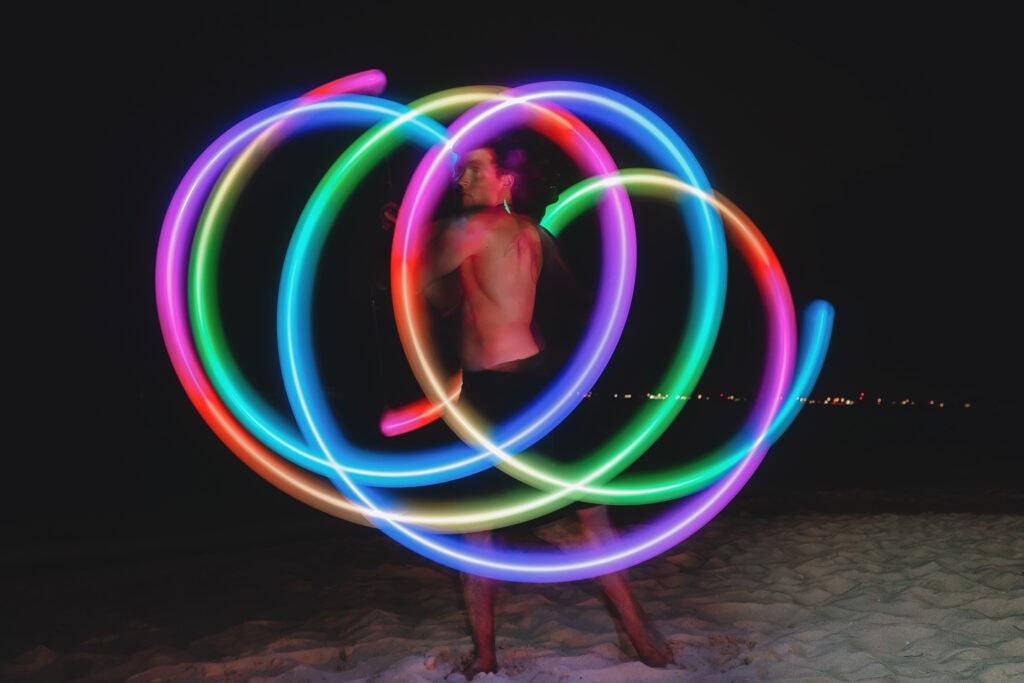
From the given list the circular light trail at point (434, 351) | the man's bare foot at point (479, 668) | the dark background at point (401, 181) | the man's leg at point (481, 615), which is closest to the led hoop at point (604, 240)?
the circular light trail at point (434, 351)

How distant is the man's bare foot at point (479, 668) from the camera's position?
2832 millimetres

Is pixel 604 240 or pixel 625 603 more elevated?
pixel 604 240

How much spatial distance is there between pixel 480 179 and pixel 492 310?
499mm

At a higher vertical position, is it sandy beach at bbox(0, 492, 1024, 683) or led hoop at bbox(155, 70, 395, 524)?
led hoop at bbox(155, 70, 395, 524)

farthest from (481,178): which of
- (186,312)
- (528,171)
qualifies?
(186,312)

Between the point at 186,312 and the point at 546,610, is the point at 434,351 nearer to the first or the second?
the point at 186,312

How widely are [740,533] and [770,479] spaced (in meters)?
2.87

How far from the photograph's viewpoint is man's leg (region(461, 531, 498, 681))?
2.88 m

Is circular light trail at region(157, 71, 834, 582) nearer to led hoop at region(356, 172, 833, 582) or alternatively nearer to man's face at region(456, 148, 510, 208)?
led hoop at region(356, 172, 833, 582)

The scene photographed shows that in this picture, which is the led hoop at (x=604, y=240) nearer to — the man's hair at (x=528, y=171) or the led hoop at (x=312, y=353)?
the led hoop at (x=312, y=353)

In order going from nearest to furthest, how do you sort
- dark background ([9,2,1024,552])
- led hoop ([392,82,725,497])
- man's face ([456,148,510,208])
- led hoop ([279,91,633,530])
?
man's face ([456,148,510,208]), led hoop ([279,91,633,530]), led hoop ([392,82,725,497]), dark background ([9,2,1024,552])

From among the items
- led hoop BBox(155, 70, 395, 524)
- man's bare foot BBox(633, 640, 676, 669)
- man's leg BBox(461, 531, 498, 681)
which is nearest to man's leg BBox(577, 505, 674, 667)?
man's bare foot BBox(633, 640, 676, 669)

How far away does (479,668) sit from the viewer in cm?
286

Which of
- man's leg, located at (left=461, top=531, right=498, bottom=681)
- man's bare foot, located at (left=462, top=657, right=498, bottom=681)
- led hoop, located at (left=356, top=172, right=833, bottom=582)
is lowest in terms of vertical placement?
man's bare foot, located at (left=462, top=657, right=498, bottom=681)
